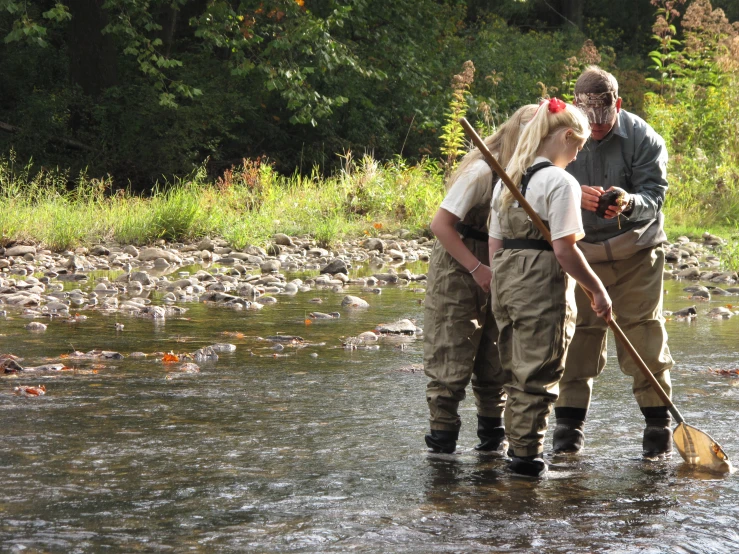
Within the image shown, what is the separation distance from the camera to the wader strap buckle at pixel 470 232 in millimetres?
4387

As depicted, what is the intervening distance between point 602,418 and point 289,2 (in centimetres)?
1589

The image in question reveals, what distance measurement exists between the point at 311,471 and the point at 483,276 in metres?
1.03

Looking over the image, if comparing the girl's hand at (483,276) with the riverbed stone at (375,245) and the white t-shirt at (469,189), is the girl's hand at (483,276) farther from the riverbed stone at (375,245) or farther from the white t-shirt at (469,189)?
the riverbed stone at (375,245)

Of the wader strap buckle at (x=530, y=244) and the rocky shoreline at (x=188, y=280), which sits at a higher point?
the wader strap buckle at (x=530, y=244)

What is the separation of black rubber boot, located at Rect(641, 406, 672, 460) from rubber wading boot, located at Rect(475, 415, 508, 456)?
2.00 feet

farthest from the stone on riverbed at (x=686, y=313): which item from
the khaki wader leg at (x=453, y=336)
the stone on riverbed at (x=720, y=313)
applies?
the khaki wader leg at (x=453, y=336)

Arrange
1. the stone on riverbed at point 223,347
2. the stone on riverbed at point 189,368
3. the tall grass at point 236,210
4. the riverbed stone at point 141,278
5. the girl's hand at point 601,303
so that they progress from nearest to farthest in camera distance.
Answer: the girl's hand at point 601,303 → the stone on riverbed at point 189,368 → the stone on riverbed at point 223,347 → the riverbed stone at point 141,278 → the tall grass at point 236,210

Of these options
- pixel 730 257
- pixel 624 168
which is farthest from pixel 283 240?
pixel 624 168

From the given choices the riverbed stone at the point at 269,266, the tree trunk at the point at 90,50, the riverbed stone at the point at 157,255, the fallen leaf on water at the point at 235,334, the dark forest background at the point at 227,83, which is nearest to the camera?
the fallen leaf on water at the point at 235,334

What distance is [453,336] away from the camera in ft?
14.2

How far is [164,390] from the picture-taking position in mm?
5617

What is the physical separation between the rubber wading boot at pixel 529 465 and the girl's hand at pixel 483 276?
2.24ft

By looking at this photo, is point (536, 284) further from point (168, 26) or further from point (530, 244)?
point (168, 26)

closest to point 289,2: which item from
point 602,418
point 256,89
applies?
point 256,89
